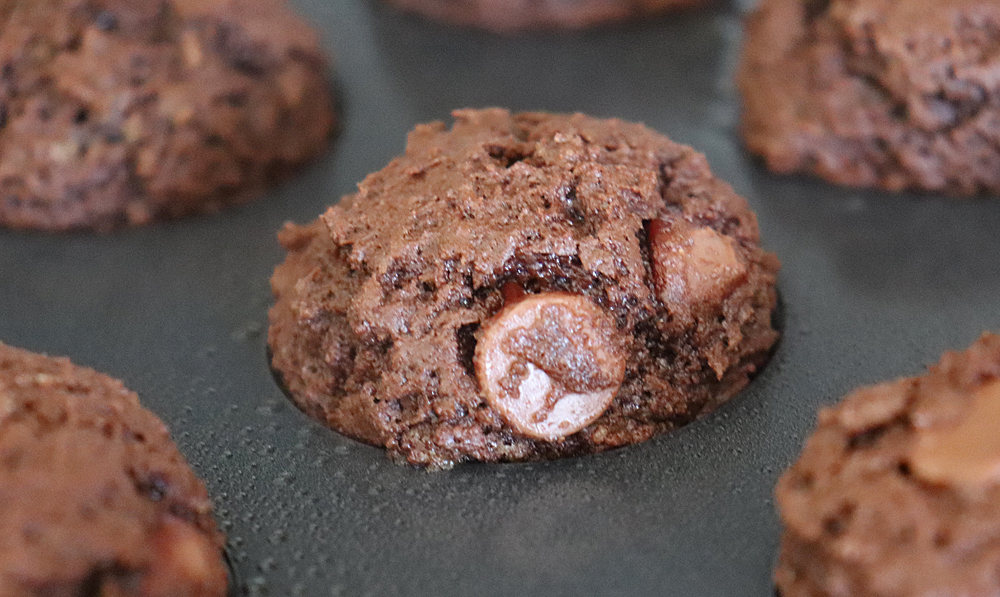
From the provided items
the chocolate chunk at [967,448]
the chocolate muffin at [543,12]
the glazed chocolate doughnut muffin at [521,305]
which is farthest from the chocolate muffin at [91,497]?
the chocolate muffin at [543,12]

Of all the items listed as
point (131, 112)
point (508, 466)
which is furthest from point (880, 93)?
point (131, 112)

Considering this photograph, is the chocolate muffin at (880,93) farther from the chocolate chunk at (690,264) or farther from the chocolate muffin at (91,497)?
the chocolate muffin at (91,497)

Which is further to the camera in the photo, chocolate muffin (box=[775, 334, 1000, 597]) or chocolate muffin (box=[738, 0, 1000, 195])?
chocolate muffin (box=[738, 0, 1000, 195])

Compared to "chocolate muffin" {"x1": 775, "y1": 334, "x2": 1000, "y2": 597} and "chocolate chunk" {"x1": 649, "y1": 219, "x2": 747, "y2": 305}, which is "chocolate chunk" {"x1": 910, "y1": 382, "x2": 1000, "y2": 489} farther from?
"chocolate chunk" {"x1": 649, "y1": 219, "x2": 747, "y2": 305}

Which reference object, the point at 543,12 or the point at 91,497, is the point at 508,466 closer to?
the point at 91,497

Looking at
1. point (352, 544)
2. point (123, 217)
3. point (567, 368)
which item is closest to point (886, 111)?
point (567, 368)

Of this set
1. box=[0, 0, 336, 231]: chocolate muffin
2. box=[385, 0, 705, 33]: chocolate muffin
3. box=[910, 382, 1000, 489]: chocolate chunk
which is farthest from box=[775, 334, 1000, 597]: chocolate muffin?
box=[385, 0, 705, 33]: chocolate muffin
